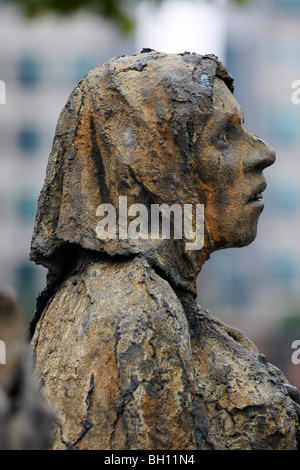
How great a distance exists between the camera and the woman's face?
4203 mm

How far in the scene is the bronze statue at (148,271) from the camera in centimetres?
366

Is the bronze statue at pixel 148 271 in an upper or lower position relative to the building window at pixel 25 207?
lower

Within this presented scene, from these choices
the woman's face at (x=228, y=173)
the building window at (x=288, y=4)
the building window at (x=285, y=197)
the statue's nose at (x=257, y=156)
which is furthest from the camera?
the building window at (x=288, y=4)

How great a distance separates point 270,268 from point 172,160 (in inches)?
1084

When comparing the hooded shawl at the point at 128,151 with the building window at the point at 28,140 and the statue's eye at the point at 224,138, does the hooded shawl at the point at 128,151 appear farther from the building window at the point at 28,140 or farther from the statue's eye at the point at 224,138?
the building window at the point at 28,140

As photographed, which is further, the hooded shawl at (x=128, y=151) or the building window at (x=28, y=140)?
A: the building window at (x=28, y=140)

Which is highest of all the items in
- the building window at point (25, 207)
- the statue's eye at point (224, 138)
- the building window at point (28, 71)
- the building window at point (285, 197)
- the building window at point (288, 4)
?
the building window at point (288, 4)

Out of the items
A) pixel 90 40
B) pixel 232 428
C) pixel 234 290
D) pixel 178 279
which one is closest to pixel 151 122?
pixel 178 279

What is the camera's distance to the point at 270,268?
31.2 m

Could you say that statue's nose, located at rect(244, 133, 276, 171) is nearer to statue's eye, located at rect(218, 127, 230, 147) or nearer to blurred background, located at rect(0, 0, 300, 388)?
statue's eye, located at rect(218, 127, 230, 147)

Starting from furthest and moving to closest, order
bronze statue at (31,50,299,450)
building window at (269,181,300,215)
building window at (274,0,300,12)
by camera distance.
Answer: building window at (274,0,300,12)
building window at (269,181,300,215)
bronze statue at (31,50,299,450)

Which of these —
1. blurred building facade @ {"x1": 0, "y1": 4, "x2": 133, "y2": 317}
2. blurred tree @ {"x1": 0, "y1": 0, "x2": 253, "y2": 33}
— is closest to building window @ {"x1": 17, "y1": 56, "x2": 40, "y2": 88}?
blurred building facade @ {"x1": 0, "y1": 4, "x2": 133, "y2": 317}

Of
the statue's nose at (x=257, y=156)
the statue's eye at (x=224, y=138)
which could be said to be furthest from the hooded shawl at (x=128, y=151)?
the statue's nose at (x=257, y=156)

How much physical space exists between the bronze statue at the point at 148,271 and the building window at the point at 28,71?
81.4 ft
